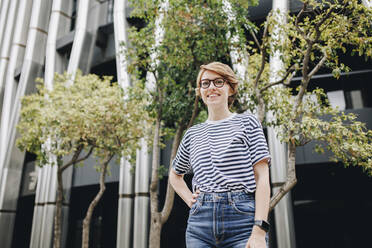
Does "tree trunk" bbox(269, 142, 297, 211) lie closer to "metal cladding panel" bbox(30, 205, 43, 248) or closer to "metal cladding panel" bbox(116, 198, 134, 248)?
"metal cladding panel" bbox(116, 198, 134, 248)

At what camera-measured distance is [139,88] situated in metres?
8.52

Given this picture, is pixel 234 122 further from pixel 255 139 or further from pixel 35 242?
pixel 35 242

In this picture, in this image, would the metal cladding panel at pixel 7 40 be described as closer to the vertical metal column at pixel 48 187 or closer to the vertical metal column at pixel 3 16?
the vertical metal column at pixel 3 16

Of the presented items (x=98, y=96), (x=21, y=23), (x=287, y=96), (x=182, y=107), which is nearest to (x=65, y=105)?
(x=98, y=96)

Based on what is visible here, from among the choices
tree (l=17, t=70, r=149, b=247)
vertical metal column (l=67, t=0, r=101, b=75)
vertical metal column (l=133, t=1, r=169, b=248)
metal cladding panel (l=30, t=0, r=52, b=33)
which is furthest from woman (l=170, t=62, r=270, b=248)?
metal cladding panel (l=30, t=0, r=52, b=33)

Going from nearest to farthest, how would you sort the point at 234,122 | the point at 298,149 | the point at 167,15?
the point at 234,122
the point at 167,15
the point at 298,149

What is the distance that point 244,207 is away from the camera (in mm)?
1752

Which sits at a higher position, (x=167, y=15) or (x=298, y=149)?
(x=167, y=15)

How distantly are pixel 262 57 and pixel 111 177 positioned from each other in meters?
8.99

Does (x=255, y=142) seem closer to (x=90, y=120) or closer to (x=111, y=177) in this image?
(x=90, y=120)

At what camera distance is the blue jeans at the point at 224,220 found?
1.73m

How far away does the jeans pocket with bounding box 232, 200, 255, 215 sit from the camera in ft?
5.72

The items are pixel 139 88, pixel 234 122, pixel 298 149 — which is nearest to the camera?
pixel 234 122

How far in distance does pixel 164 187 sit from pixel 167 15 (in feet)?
27.3
